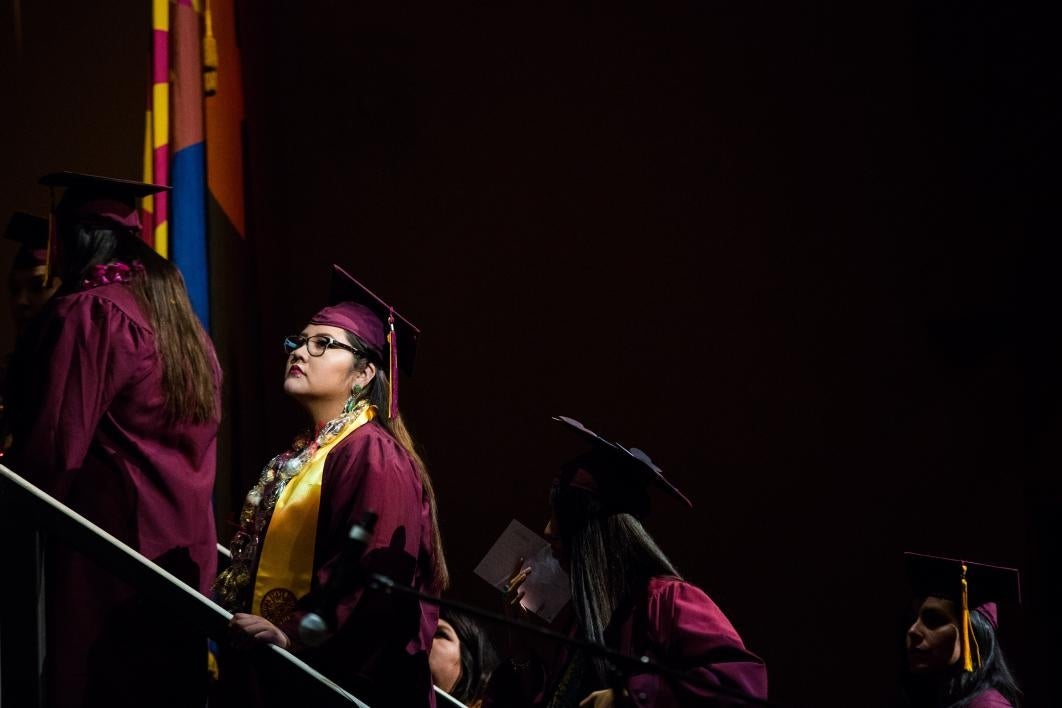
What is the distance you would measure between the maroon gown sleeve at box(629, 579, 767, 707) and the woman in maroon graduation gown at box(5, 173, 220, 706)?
3.68 ft

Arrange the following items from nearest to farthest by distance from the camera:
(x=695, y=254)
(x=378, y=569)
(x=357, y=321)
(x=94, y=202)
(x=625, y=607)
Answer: (x=378, y=569) < (x=625, y=607) < (x=94, y=202) < (x=357, y=321) < (x=695, y=254)

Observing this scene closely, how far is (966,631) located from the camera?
3.65 metres

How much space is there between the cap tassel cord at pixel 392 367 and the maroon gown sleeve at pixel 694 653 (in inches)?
34.6

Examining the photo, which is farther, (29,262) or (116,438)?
(29,262)

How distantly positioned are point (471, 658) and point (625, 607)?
1.47m

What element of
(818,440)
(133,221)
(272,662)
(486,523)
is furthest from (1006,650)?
(133,221)

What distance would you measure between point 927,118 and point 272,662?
363cm

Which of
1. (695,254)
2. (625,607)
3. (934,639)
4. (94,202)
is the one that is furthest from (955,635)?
(94,202)

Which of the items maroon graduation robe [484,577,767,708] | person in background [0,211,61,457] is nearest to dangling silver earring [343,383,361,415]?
maroon graduation robe [484,577,767,708]

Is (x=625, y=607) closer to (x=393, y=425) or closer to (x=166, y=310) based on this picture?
(x=393, y=425)

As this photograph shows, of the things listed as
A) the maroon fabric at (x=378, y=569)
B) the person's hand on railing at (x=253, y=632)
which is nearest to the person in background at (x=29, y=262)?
the maroon fabric at (x=378, y=569)

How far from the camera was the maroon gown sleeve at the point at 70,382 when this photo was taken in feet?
9.33

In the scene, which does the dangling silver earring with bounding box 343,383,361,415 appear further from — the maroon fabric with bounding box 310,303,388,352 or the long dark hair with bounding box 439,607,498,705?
the long dark hair with bounding box 439,607,498,705

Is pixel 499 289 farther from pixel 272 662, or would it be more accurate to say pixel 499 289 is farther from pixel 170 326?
pixel 272 662
